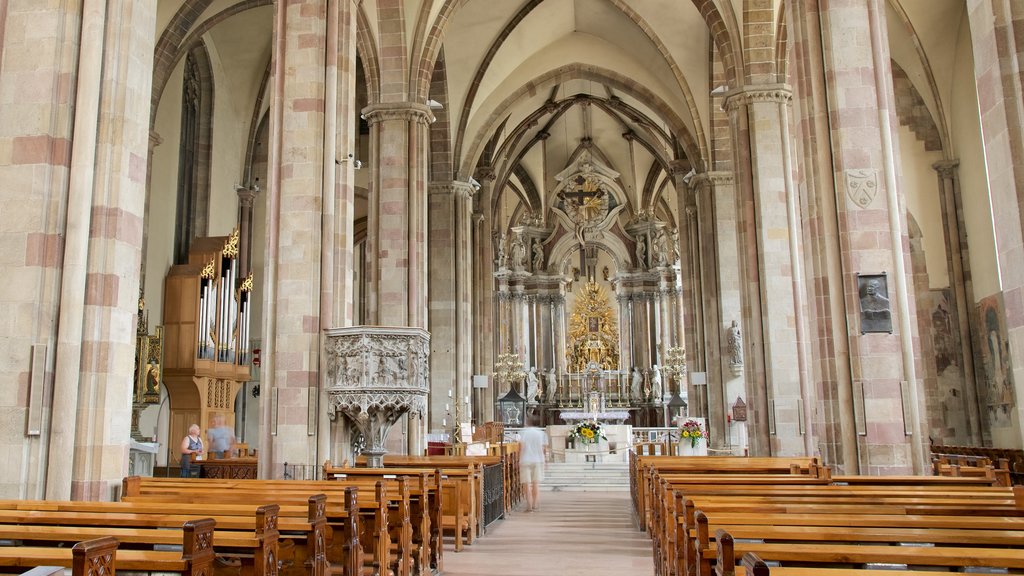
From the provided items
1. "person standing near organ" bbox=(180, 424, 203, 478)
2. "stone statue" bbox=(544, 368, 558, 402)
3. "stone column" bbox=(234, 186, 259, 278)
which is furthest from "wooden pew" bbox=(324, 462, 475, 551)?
"stone statue" bbox=(544, 368, 558, 402)

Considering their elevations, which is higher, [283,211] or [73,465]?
[283,211]

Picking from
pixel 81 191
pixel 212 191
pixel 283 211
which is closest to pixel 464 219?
pixel 212 191

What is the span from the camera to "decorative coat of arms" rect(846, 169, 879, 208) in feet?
31.8

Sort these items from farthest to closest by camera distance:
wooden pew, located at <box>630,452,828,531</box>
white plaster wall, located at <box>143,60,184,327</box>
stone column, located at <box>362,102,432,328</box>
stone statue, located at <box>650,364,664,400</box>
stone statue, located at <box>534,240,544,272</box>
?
stone statue, located at <box>534,240,544,272</box>
stone statue, located at <box>650,364,664,400</box>
white plaster wall, located at <box>143,60,184,327</box>
stone column, located at <box>362,102,432,328</box>
wooden pew, located at <box>630,452,828,531</box>

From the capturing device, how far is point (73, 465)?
686 centimetres

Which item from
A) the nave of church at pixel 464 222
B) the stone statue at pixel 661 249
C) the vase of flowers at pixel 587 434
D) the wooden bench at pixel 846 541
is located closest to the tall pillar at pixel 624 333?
the nave of church at pixel 464 222

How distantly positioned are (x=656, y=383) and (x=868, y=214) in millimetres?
24224

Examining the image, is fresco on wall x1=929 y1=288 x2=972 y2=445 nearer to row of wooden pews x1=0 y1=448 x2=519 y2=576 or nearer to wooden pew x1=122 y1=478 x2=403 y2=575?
row of wooden pews x1=0 y1=448 x2=519 y2=576

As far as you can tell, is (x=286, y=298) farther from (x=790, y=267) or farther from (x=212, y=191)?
(x=212, y=191)

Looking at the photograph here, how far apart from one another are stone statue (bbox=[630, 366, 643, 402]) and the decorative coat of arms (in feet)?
80.4

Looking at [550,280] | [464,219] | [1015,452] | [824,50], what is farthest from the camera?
[550,280]

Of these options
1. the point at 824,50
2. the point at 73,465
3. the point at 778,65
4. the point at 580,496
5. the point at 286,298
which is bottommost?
the point at 580,496

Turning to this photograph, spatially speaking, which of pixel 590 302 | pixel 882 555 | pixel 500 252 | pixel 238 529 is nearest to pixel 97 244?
pixel 238 529

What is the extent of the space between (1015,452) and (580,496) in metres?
7.14
